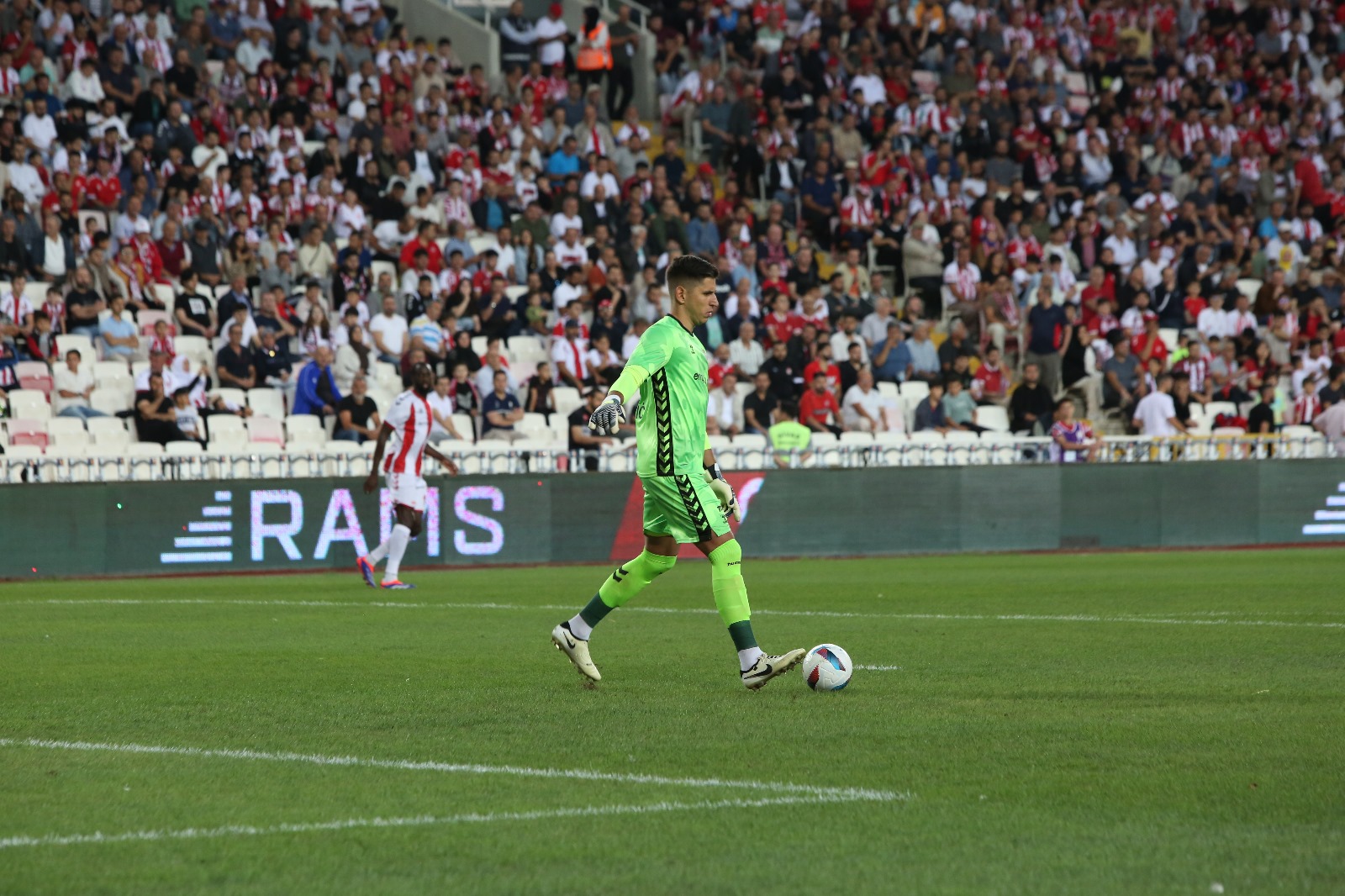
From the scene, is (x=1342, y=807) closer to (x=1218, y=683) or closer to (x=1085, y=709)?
(x=1085, y=709)

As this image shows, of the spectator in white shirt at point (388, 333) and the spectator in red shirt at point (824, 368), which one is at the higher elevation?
the spectator in white shirt at point (388, 333)

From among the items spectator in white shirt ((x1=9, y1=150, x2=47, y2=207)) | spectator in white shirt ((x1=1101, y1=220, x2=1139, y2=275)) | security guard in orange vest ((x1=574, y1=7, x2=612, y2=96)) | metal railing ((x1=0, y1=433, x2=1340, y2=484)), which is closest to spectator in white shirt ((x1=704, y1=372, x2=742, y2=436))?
metal railing ((x1=0, y1=433, x2=1340, y2=484))

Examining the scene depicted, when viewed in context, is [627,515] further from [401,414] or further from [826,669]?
[826,669]

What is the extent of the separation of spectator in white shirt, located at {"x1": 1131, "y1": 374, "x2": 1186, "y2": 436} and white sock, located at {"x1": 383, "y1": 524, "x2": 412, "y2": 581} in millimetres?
11728

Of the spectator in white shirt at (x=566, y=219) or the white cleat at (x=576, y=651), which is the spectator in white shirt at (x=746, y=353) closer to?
the spectator in white shirt at (x=566, y=219)

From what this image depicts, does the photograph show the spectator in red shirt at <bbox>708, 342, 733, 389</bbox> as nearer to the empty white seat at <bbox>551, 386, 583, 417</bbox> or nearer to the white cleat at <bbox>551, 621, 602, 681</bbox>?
the empty white seat at <bbox>551, 386, 583, 417</bbox>

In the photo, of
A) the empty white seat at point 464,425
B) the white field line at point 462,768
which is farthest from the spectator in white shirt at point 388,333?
the white field line at point 462,768

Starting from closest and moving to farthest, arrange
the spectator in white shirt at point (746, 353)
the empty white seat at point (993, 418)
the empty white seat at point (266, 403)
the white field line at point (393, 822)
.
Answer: the white field line at point (393, 822) → the empty white seat at point (266, 403) → the spectator in white shirt at point (746, 353) → the empty white seat at point (993, 418)

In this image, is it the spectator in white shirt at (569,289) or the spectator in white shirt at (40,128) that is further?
the spectator in white shirt at (569,289)

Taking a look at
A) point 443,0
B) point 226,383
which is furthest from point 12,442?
point 443,0

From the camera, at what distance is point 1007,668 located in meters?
9.90

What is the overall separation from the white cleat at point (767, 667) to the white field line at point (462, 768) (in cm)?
233

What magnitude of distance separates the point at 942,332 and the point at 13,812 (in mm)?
22725

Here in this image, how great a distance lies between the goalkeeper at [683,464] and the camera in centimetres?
912
